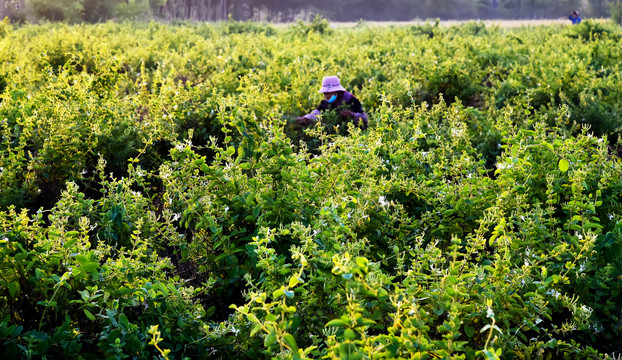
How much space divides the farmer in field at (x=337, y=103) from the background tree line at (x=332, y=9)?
4587 centimetres

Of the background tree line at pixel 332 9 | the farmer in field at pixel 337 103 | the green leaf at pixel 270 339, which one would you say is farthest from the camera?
the background tree line at pixel 332 9

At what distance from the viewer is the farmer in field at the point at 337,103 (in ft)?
24.5

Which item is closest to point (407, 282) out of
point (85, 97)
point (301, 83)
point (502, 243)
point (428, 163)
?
point (502, 243)

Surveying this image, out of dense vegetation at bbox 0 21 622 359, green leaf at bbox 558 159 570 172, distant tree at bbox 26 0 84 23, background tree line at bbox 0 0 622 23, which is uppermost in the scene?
background tree line at bbox 0 0 622 23

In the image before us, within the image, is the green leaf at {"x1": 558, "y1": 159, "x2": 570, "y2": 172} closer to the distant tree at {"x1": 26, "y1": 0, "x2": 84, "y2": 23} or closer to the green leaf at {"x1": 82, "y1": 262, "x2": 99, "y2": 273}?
the green leaf at {"x1": 82, "y1": 262, "x2": 99, "y2": 273}

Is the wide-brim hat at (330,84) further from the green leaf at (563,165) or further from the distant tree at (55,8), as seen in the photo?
the distant tree at (55,8)

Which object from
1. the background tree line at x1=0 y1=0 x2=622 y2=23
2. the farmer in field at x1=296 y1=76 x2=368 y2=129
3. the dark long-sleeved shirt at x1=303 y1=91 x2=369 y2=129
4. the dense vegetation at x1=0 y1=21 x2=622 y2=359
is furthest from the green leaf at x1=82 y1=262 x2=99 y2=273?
the background tree line at x1=0 y1=0 x2=622 y2=23

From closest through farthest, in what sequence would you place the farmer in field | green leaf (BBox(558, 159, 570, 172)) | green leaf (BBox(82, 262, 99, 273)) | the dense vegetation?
the dense vegetation
green leaf (BBox(82, 262, 99, 273))
green leaf (BBox(558, 159, 570, 172))
the farmer in field

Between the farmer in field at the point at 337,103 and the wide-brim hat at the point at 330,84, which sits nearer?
the farmer in field at the point at 337,103

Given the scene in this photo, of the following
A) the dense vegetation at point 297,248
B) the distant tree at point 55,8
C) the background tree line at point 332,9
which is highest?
the background tree line at point 332,9

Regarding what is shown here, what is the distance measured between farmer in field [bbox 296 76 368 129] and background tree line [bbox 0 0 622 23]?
4587 cm

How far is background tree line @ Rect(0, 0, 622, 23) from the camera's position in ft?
172

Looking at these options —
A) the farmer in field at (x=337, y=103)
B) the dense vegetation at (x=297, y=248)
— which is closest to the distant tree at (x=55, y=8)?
the farmer in field at (x=337, y=103)

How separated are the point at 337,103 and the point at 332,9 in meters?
78.7
